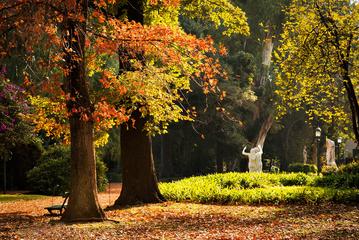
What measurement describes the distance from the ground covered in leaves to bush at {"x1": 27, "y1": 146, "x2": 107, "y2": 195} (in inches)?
315

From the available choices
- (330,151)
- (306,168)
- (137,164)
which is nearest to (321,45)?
(137,164)

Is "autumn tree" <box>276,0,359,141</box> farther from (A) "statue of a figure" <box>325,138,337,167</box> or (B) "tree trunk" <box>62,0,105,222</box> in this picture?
(A) "statue of a figure" <box>325,138,337,167</box>

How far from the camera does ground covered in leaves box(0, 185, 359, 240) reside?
10.7 metres

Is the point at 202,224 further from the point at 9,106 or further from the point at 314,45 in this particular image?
the point at 9,106

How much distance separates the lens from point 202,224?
12.4 metres

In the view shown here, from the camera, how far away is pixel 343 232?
10297 millimetres

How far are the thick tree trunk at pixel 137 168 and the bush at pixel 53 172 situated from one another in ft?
24.8

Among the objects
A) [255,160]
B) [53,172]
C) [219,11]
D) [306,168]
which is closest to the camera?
[219,11]

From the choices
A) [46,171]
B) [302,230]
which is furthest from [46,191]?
[302,230]

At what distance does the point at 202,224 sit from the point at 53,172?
13.6 metres

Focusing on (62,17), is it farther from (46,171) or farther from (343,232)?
(46,171)

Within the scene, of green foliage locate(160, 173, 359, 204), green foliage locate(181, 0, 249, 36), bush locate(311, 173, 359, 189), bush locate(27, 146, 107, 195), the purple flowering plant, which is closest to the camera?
green foliage locate(160, 173, 359, 204)

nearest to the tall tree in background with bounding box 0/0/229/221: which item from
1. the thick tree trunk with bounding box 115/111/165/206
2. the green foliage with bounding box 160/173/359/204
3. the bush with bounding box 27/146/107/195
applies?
the thick tree trunk with bounding box 115/111/165/206

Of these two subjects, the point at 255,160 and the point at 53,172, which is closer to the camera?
the point at 53,172
